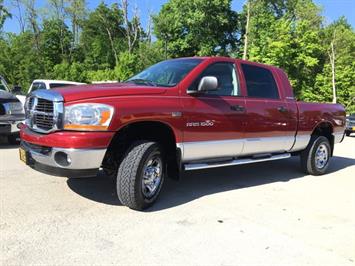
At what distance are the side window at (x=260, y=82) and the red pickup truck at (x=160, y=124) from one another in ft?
0.06

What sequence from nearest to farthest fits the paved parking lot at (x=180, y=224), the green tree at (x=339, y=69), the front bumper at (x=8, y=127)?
the paved parking lot at (x=180, y=224) → the front bumper at (x=8, y=127) → the green tree at (x=339, y=69)

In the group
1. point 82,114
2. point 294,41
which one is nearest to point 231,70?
point 82,114

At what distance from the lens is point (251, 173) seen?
8000 millimetres

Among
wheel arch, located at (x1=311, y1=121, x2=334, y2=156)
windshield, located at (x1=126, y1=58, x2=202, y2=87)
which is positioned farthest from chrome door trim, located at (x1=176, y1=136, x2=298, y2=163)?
wheel arch, located at (x1=311, y1=121, x2=334, y2=156)

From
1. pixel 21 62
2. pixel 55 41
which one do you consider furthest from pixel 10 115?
pixel 55 41

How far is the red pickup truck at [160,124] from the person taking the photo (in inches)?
184

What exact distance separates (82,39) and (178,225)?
51.8m

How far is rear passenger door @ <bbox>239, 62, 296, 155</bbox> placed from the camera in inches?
257

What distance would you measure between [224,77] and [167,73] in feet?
2.96

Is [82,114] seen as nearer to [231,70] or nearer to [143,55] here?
[231,70]

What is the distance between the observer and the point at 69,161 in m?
4.60

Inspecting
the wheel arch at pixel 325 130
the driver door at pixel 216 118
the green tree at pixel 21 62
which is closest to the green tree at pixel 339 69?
the green tree at pixel 21 62

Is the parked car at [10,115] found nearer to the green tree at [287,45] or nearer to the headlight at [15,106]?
the headlight at [15,106]

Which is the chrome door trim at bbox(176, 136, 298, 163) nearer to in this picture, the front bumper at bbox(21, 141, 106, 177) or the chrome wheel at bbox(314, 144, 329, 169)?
the chrome wheel at bbox(314, 144, 329, 169)
